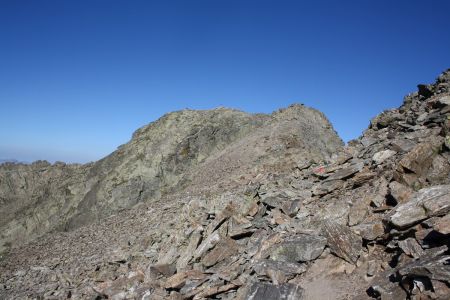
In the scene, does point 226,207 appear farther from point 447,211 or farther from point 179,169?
point 179,169

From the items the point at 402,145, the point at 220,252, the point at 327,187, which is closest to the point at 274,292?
the point at 220,252

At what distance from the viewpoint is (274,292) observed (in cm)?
1198

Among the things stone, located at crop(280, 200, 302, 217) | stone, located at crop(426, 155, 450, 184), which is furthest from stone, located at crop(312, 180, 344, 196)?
stone, located at crop(426, 155, 450, 184)

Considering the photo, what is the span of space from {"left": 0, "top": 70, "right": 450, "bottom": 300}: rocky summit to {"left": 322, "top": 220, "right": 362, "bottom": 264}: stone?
38mm

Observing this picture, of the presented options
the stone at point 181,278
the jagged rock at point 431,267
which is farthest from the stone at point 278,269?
the jagged rock at point 431,267

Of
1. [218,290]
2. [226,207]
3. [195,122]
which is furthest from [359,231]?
[195,122]

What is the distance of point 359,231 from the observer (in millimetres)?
13016

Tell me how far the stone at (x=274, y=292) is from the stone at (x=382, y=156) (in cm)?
785

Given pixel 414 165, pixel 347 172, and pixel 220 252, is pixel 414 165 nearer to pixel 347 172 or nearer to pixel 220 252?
pixel 347 172

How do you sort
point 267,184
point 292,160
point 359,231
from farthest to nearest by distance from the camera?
point 292,160
point 267,184
point 359,231

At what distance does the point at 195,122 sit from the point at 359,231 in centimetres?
3434

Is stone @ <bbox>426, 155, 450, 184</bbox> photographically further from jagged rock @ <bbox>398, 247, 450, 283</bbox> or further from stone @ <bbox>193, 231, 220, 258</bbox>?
stone @ <bbox>193, 231, 220, 258</bbox>

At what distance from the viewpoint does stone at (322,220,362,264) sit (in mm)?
12417

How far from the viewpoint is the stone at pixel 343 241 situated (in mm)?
12417
